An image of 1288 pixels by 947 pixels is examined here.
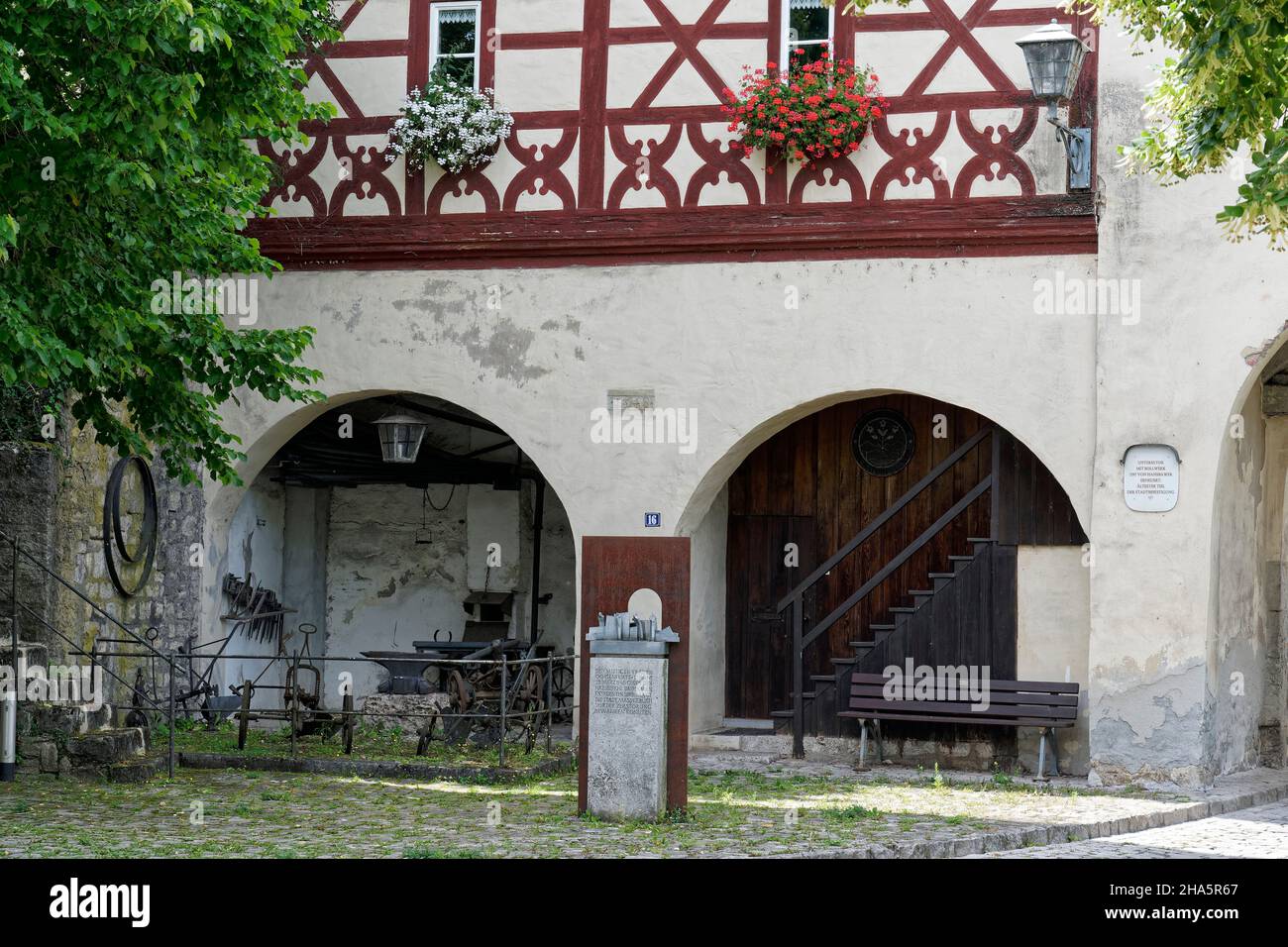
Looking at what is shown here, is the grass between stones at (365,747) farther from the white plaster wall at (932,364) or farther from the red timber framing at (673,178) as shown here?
the red timber framing at (673,178)

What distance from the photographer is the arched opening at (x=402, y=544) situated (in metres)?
15.8

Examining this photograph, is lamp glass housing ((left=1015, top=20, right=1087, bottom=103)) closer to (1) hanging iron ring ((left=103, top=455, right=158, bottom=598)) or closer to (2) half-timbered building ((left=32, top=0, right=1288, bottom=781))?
(2) half-timbered building ((left=32, top=0, right=1288, bottom=781))

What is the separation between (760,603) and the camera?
593 inches

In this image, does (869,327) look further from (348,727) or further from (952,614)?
(348,727)

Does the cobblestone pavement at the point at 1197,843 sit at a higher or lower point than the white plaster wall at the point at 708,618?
lower

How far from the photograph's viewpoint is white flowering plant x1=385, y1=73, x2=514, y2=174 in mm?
13203

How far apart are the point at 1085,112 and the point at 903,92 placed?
1.33 meters

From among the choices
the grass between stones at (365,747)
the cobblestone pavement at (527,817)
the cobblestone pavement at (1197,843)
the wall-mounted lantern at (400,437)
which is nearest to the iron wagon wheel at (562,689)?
the grass between stones at (365,747)

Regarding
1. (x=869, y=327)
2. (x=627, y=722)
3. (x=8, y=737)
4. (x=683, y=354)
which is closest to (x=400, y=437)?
(x=683, y=354)

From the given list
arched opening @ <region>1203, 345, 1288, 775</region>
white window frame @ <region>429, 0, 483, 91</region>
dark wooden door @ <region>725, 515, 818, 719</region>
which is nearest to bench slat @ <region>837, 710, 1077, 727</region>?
arched opening @ <region>1203, 345, 1288, 775</region>

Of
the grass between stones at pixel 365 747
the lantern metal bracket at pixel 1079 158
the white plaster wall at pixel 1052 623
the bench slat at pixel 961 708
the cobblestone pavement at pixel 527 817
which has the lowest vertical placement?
the cobblestone pavement at pixel 527 817

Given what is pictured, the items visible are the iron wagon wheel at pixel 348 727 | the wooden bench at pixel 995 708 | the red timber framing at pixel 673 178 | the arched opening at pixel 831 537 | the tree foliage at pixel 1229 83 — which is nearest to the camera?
the tree foliage at pixel 1229 83

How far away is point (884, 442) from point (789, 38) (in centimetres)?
368

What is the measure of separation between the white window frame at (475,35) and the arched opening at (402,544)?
3307mm
